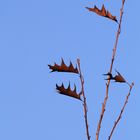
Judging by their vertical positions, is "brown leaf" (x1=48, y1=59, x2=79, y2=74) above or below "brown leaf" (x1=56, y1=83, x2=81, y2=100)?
above

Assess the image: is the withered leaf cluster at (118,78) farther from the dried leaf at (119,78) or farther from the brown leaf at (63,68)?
the brown leaf at (63,68)

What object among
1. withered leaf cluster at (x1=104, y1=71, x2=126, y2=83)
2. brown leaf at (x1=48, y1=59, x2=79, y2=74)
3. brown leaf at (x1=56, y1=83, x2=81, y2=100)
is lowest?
brown leaf at (x1=56, y1=83, x2=81, y2=100)

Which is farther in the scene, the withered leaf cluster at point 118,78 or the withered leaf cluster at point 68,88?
the withered leaf cluster at point 68,88

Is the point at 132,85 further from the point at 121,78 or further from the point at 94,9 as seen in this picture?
the point at 94,9

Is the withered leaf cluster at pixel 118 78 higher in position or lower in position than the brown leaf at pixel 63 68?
lower

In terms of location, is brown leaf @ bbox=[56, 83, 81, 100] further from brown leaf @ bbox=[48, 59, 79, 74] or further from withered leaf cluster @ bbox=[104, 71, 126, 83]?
withered leaf cluster @ bbox=[104, 71, 126, 83]

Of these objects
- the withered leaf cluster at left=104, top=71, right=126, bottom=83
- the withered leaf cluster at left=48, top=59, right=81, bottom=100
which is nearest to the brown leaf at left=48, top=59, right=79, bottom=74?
the withered leaf cluster at left=48, top=59, right=81, bottom=100

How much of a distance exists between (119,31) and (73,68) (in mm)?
438

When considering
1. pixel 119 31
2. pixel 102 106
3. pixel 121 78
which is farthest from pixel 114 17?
pixel 102 106

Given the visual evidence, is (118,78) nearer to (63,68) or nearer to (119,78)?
(119,78)

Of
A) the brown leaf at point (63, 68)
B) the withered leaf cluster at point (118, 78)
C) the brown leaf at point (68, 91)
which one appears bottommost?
the brown leaf at point (68, 91)

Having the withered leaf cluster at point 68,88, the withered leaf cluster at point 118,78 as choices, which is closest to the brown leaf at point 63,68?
the withered leaf cluster at point 68,88

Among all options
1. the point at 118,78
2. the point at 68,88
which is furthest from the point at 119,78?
the point at 68,88

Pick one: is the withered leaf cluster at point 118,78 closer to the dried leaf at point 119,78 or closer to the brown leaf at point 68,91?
the dried leaf at point 119,78
